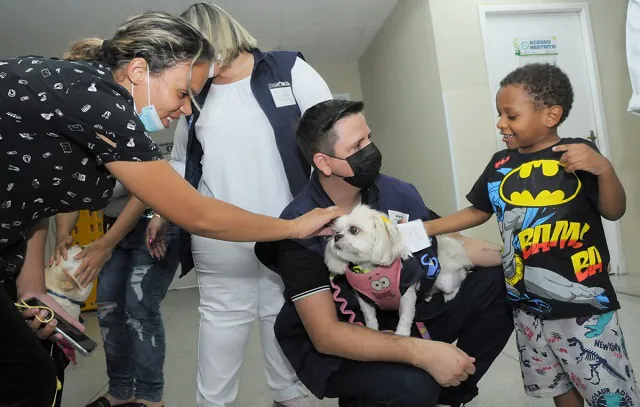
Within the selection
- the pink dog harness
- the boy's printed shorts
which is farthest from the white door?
the pink dog harness

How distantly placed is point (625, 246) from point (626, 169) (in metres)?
0.67

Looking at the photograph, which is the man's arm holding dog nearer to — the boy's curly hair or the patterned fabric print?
the patterned fabric print

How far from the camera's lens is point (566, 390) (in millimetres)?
1449

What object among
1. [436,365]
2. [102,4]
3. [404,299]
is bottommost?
[436,365]

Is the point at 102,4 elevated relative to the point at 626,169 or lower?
elevated

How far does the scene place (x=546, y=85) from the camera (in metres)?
1.43

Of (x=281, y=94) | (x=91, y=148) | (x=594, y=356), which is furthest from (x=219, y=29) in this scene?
(x=594, y=356)

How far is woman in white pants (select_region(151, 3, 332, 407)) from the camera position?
1759mm

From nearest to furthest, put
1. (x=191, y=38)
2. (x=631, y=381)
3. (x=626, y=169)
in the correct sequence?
(x=191, y=38)
(x=631, y=381)
(x=626, y=169)

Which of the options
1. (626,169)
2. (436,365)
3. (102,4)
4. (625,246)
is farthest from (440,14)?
(436,365)

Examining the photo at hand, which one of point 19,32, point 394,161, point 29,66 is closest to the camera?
point 29,66

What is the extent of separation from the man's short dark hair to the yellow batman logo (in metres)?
0.51

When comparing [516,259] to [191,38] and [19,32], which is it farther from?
[19,32]

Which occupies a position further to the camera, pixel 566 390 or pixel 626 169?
pixel 626 169
